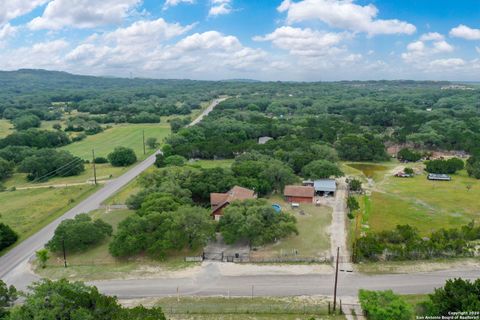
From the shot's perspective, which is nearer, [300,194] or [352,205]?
[352,205]

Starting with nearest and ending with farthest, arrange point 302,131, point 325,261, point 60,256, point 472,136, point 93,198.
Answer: point 325,261 < point 60,256 < point 93,198 < point 472,136 < point 302,131

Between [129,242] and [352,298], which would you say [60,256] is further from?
[352,298]

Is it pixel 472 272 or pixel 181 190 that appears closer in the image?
pixel 472 272

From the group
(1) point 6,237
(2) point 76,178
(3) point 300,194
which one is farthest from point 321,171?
(2) point 76,178

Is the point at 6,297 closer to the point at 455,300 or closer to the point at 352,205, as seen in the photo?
the point at 455,300

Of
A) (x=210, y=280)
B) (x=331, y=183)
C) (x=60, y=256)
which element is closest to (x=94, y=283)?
(x=60, y=256)

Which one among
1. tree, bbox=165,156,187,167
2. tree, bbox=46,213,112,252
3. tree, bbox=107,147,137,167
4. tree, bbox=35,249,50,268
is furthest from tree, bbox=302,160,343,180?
tree, bbox=35,249,50,268
